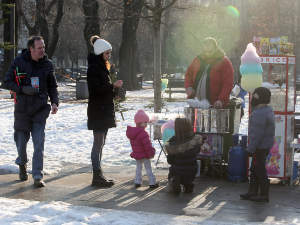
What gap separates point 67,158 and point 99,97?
2.50m

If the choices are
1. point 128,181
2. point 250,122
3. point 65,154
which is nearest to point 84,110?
point 65,154

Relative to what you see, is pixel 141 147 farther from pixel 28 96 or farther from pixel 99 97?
pixel 28 96

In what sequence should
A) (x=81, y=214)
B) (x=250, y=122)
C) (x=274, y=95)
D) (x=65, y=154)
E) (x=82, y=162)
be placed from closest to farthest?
1. (x=81, y=214)
2. (x=250, y=122)
3. (x=274, y=95)
4. (x=82, y=162)
5. (x=65, y=154)

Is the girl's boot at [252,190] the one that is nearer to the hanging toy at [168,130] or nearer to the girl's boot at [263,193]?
the girl's boot at [263,193]

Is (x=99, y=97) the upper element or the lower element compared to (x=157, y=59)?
lower

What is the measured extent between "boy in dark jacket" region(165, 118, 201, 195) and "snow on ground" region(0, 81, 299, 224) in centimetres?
114

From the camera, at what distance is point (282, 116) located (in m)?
6.46

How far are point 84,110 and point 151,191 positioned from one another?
449 inches

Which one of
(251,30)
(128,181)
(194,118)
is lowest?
(128,181)

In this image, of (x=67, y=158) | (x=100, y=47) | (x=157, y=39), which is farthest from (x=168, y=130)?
(x=157, y=39)

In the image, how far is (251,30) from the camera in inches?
1644

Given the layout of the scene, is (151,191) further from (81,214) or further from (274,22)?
(274,22)

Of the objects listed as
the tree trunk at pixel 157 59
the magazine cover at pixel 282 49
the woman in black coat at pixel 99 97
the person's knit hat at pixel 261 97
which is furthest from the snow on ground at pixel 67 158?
the magazine cover at pixel 282 49

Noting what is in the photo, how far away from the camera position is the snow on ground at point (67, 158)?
457 cm
